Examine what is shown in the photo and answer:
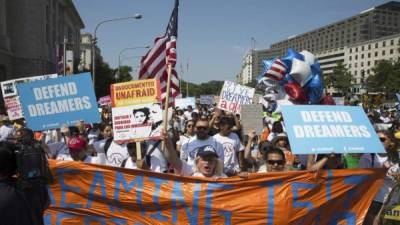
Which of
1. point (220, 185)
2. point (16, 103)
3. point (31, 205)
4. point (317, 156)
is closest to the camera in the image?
point (31, 205)

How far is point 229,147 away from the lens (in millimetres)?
6000

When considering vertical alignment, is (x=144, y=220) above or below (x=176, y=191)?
below

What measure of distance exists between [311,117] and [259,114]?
2738mm

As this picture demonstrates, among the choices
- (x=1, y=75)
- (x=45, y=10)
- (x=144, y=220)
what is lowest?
(x=144, y=220)

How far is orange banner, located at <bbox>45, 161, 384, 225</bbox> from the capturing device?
4.20 m

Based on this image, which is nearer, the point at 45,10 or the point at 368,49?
the point at 45,10

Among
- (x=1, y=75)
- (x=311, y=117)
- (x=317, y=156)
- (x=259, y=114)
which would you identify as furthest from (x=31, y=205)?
(x=1, y=75)

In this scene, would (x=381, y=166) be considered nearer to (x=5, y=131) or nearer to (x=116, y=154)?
(x=116, y=154)

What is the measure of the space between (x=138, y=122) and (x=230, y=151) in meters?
1.62

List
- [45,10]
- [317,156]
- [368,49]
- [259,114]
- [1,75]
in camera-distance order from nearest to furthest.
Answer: [317,156]
[259,114]
[1,75]
[45,10]
[368,49]

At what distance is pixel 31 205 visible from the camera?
2771mm

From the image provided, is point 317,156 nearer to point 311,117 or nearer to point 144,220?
point 311,117

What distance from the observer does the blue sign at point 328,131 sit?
4113 millimetres

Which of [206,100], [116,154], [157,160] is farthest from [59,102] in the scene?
[206,100]
